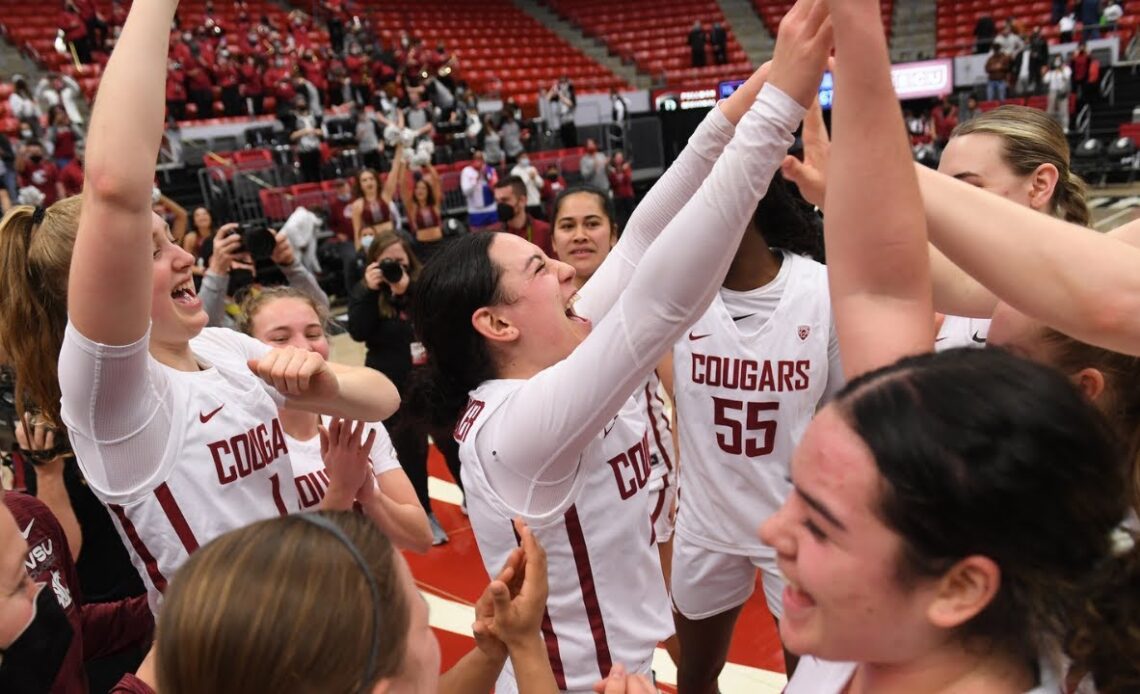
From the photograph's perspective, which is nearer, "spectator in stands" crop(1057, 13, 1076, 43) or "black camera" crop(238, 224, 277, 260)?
"black camera" crop(238, 224, 277, 260)

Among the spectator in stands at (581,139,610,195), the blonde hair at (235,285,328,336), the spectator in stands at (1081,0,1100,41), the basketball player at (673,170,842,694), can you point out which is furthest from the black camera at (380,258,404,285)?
the spectator in stands at (1081,0,1100,41)

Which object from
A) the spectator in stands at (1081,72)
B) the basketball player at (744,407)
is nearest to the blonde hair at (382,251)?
the basketball player at (744,407)

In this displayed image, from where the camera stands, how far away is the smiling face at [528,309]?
6.40 feet

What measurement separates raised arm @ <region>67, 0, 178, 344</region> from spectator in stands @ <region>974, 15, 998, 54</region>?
21.3 m

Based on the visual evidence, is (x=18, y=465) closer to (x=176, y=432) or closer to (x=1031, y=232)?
(x=176, y=432)

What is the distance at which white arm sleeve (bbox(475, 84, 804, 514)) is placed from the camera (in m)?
1.48

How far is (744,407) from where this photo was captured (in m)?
2.79

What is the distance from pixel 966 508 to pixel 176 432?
1511mm

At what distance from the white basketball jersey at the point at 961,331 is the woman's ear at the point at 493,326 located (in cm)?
123

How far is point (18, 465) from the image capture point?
292 cm

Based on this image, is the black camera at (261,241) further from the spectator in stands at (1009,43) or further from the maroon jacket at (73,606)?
the spectator in stands at (1009,43)

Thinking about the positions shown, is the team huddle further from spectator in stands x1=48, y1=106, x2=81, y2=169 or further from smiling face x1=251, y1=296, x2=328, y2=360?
spectator in stands x1=48, y1=106, x2=81, y2=169

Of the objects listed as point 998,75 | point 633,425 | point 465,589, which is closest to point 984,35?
point 998,75

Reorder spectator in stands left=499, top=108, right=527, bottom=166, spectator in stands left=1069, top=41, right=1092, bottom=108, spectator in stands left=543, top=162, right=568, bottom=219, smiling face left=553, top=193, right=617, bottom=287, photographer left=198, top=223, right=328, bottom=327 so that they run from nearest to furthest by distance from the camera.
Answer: photographer left=198, top=223, right=328, bottom=327 → smiling face left=553, top=193, right=617, bottom=287 → spectator in stands left=543, top=162, right=568, bottom=219 → spectator in stands left=499, top=108, right=527, bottom=166 → spectator in stands left=1069, top=41, right=1092, bottom=108
